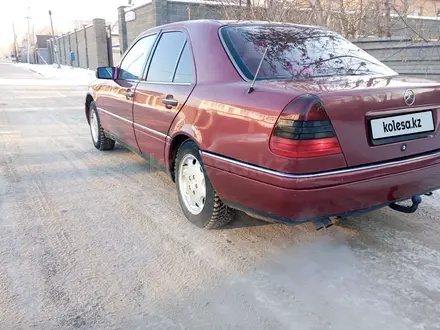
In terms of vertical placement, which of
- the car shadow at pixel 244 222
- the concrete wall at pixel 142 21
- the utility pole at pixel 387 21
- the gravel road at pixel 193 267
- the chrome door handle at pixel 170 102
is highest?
the concrete wall at pixel 142 21

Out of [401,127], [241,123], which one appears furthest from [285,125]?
A: [401,127]

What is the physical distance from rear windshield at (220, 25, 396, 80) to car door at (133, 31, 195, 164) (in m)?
0.48

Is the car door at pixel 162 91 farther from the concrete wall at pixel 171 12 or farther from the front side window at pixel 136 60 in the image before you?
the concrete wall at pixel 171 12

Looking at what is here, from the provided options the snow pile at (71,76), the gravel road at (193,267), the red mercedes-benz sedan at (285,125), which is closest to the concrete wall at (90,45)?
the snow pile at (71,76)

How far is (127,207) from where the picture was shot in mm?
3775

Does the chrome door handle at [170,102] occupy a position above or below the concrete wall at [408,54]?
below

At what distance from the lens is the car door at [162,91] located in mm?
3311

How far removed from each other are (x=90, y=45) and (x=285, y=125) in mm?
29435

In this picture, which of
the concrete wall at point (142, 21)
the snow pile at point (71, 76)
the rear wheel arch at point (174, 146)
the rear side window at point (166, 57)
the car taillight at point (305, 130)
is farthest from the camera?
the snow pile at point (71, 76)

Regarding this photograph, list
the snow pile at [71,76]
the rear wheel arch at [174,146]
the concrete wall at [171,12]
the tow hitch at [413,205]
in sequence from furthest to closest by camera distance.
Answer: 1. the snow pile at [71,76]
2. the concrete wall at [171,12]
3. the rear wheel arch at [174,146]
4. the tow hitch at [413,205]

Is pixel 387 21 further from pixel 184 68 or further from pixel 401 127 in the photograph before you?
pixel 401 127

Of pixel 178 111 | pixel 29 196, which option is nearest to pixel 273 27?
pixel 178 111

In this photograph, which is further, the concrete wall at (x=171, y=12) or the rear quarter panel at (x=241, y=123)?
the concrete wall at (x=171, y=12)

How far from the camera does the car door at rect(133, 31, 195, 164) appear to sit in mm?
3311
